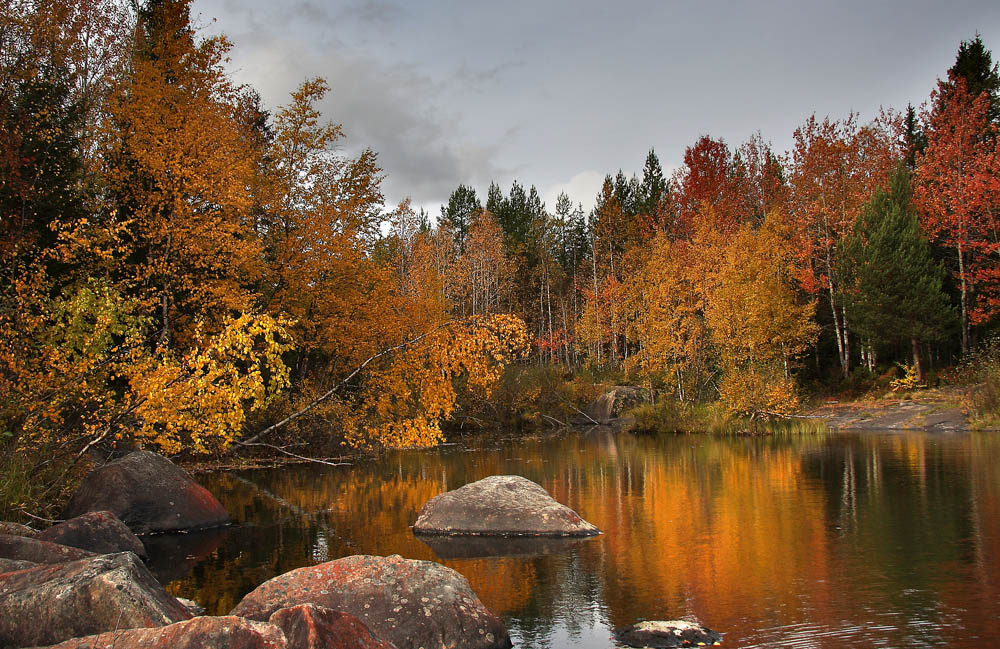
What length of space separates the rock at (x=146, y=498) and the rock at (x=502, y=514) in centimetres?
424

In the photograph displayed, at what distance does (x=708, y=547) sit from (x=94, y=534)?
8481 millimetres

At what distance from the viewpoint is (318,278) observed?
21.6 meters

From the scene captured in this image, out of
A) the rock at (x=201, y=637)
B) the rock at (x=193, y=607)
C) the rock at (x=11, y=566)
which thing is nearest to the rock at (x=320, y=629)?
the rock at (x=201, y=637)

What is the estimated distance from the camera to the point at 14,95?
18312mm

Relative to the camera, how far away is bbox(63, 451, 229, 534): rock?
1283 cm

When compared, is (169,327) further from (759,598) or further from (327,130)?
(759,598)

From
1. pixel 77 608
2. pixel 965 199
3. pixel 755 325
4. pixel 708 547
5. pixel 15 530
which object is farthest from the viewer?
pixel 965 199

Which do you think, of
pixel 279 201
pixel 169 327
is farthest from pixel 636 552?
pixel 279 201

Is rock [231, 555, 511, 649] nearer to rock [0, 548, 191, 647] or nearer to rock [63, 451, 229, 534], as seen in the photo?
rock [0, 548, 191, 647]

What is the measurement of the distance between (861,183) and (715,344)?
1755cm

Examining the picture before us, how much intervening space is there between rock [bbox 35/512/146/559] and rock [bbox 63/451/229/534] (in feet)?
8.07

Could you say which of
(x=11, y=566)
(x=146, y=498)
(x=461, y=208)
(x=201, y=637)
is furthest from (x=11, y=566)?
(x=461, y=208)

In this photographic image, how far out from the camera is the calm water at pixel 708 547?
742cm

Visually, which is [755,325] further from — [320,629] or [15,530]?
[320,629]
